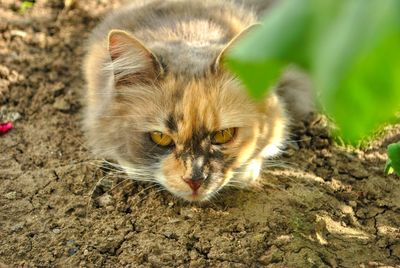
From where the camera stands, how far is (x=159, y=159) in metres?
2.36

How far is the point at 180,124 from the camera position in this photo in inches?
89.6

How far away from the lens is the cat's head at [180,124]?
89.4 inches

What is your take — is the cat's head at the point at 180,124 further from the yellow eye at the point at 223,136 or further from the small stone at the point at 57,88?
the small stone at the point at 57,88

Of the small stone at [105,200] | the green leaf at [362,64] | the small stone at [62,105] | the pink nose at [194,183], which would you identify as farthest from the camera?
the small stone at [62,105]

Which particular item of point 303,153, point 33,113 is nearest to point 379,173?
point 303,153

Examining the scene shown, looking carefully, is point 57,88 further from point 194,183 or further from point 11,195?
point 194,183

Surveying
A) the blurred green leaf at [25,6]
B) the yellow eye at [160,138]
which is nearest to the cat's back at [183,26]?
the yellow eye at [160,138]

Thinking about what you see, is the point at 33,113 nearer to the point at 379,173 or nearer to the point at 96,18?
the point at 96,18

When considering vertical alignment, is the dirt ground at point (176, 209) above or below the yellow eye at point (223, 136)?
below

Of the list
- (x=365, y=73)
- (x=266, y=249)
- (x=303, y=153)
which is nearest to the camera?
(x=365, y=73)

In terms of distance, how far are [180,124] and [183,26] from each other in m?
0.79

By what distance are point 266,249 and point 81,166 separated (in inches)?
40.2

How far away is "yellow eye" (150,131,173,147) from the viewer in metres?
2.34

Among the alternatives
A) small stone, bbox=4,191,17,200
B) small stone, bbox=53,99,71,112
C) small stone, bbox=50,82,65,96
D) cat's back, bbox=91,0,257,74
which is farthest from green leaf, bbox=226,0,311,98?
small stone, bbox=50,82,65,96
